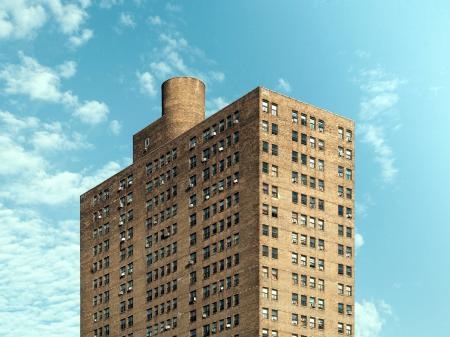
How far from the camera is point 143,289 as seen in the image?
167875 mm

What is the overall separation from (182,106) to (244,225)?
32670 mm

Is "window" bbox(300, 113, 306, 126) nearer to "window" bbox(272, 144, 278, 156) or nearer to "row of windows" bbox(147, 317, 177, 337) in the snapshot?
"window" bbox(272, 144, 278, 156)

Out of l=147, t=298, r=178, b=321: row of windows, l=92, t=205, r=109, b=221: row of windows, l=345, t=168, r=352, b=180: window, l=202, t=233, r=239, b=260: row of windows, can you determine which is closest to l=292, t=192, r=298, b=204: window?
l=202, t=233, r=239, b=260: row of windows

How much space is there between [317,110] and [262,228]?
70.0 feet

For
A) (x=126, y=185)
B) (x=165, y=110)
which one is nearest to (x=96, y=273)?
(x=126, y=185)

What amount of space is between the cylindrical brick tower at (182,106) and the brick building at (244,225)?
16cm

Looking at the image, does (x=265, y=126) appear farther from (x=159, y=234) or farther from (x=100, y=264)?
(x=100, y=264)

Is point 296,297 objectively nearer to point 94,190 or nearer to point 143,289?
point 143,289

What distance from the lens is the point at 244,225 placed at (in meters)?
147

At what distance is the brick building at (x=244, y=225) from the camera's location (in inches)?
5748

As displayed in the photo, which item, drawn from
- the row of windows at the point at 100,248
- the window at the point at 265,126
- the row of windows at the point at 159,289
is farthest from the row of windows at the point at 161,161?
the window at the point at 265,126

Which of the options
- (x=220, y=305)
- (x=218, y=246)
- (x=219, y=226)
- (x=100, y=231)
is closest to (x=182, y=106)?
(x=100, y=231)

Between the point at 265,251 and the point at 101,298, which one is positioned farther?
the point at 101,298

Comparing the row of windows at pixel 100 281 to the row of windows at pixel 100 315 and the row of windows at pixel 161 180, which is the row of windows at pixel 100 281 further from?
the row of windows at pixel 161 180
